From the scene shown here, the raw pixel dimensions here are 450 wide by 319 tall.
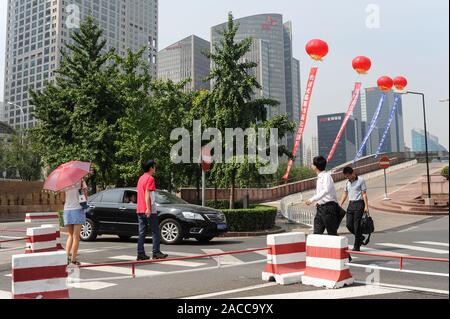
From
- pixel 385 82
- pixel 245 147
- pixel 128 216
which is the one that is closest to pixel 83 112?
pixel 245 147

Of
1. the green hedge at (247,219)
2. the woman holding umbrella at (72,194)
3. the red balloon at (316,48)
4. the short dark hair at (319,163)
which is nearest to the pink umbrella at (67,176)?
the woman holding umbrella at (72,194)

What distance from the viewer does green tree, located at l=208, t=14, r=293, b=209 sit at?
1800 centimetres

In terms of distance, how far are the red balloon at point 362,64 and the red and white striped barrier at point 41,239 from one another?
18.5 m

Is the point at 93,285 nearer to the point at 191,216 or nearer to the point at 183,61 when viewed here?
the point at 191,216

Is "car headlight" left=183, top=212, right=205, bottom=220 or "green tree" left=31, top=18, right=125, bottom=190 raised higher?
"green tree" left=31, top=18, right=125, bottom=190

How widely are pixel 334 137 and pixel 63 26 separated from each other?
105269mm

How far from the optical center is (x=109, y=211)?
12.5 meters

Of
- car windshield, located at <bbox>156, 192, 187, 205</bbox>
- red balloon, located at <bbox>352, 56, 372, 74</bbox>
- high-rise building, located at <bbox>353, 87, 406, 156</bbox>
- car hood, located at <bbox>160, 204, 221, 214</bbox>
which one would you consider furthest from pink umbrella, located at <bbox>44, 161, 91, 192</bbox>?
high-rise building, located at <bbox>353, 87, 406, 156</bbox>

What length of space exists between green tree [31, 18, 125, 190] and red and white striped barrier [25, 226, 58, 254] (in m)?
12.3

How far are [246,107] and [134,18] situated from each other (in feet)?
71.8

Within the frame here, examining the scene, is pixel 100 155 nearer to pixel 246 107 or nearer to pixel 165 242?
pixel 246 107

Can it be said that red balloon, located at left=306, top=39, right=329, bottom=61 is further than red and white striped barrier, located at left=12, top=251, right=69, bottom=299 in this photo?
Yes

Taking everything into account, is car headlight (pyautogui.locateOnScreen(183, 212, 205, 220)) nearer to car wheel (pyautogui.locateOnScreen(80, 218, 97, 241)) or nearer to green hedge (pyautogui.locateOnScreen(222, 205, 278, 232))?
car wheel (pyautogui.locateOnScreen(80, 218, 97, 241))
